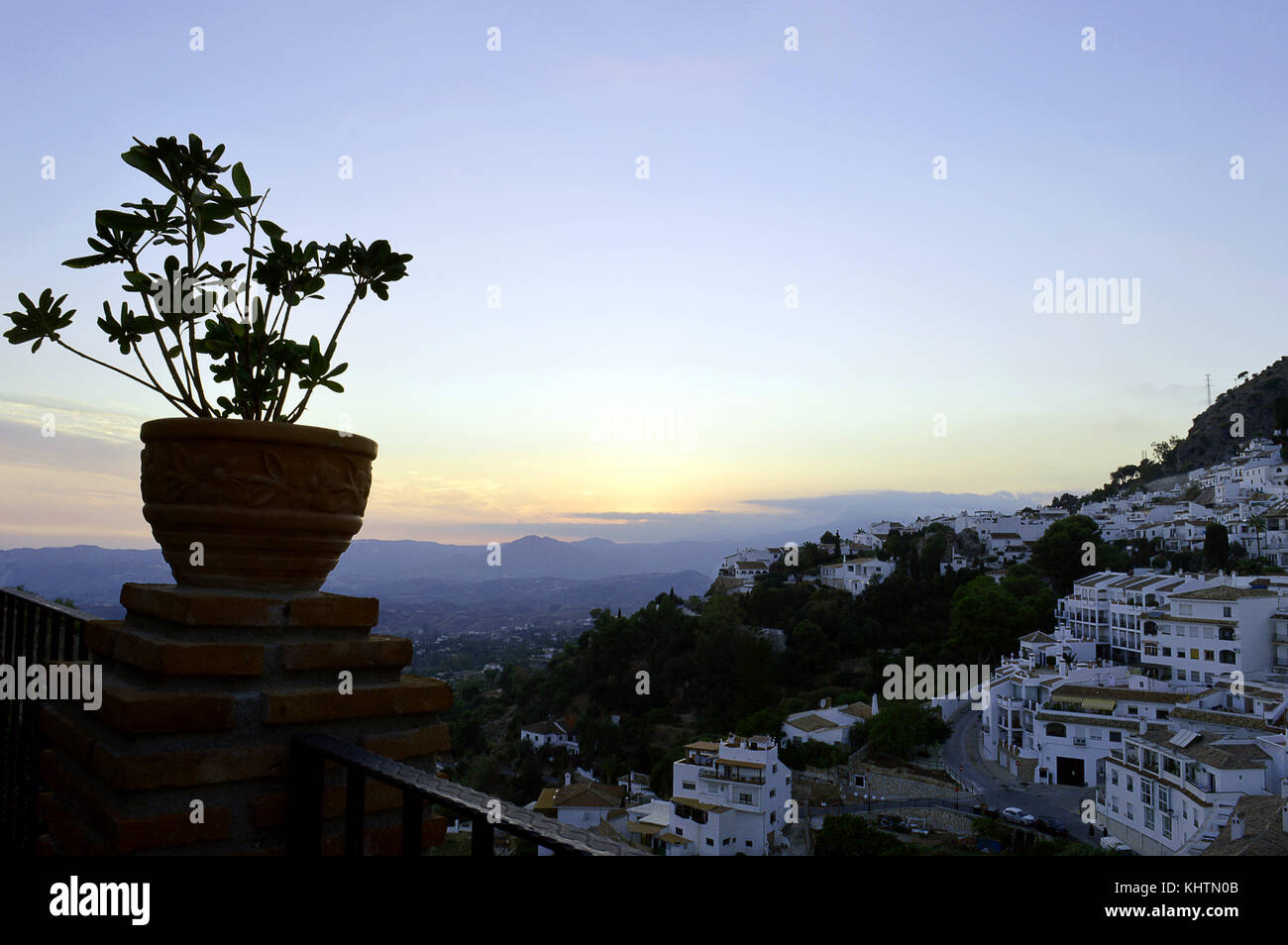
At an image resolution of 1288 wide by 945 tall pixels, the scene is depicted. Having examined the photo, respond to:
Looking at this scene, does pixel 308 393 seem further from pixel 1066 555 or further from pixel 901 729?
pixel 1066 555

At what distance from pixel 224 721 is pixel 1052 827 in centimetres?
2242

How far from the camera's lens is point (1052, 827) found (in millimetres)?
19031

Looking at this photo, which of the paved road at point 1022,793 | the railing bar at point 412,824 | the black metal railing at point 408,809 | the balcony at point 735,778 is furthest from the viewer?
the paved road at point 1022,793

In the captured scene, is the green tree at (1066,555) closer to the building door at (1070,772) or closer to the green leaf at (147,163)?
the building door at (1070,772)

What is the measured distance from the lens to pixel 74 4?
4.54 m

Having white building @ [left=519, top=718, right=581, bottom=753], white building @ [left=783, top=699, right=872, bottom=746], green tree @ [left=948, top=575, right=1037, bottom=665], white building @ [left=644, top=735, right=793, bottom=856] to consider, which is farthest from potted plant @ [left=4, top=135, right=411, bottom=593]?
green tree @ [left=948, top=575, right=1037, bottom=665]

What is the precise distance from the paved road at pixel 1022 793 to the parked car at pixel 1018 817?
634mm

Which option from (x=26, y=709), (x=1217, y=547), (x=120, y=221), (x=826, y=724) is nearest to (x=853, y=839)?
(x=826, y=724)

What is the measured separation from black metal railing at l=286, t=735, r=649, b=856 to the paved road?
21.9 meters

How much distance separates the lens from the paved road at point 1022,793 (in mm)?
20631

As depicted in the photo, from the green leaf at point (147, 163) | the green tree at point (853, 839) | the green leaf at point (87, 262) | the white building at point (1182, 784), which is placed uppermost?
the green leaf at point (147, 163)

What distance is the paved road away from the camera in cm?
2063

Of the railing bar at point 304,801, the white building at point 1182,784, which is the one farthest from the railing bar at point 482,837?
the white building at point 1182,784

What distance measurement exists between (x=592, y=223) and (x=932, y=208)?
6110 mm
